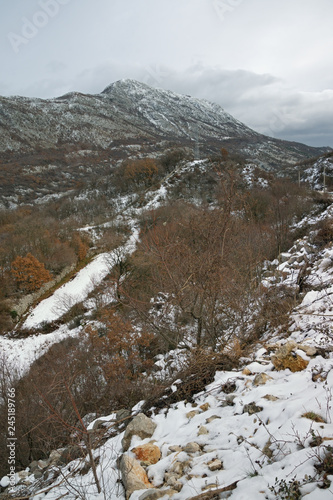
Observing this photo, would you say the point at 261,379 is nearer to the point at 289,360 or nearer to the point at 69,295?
the point at 289,360

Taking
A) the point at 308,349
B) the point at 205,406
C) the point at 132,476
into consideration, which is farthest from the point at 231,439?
the point at 308,349

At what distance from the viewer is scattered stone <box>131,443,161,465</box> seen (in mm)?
3039

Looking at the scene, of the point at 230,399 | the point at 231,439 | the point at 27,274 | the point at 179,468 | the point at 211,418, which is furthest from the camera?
the point at 27,274

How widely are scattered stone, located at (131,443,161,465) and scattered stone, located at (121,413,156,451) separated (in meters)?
0.34

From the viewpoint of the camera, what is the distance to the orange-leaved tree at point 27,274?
80.9ft

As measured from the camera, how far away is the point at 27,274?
24.9 meters

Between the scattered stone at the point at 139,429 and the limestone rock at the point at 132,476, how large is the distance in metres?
0.55

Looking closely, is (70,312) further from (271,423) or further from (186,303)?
(271,423)

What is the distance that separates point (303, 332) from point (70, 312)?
21469 mm

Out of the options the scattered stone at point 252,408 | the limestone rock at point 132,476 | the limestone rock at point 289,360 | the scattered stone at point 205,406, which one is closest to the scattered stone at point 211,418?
the scattered stone at point 205,406

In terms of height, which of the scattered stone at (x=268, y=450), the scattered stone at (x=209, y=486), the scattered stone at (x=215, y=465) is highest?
the scattered stone at (x=268, y=450)

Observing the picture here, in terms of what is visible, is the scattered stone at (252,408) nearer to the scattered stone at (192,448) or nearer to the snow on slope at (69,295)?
the scattered stone at (192,448)

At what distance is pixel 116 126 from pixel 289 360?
118061mm

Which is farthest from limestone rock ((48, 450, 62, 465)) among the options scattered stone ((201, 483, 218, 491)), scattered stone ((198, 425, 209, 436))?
scattered stone ((201, 483, 218, 491))
